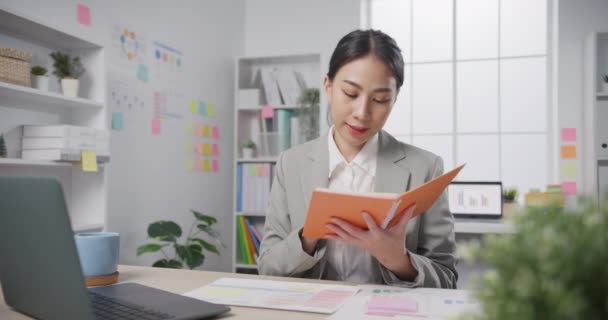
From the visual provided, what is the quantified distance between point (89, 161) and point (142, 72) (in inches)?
39.9

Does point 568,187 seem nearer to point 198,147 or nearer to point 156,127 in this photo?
point 198,147

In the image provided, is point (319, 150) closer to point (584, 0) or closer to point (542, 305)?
point (542, 305)

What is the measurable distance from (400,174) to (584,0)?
327cm

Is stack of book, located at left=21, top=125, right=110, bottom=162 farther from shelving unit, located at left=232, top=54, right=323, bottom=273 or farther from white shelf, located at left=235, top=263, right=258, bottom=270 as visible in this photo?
white shelf, located at left=235, top=263, right=258, bottom=270

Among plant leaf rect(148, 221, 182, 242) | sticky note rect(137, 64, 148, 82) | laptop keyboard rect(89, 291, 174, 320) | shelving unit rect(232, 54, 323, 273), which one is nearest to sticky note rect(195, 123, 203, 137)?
shelving unit rect(232, 54, 323, 273)

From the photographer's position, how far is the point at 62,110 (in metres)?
2.34

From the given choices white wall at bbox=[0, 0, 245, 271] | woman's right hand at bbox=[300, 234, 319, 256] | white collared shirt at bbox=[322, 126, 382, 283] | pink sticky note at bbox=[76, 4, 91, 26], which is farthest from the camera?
white wall at bbox=[0, 0, 245, 271]

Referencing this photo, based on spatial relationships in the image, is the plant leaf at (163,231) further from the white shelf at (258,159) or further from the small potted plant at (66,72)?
the white shelf at (258,159)

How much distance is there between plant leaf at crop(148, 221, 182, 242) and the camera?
9.09ft

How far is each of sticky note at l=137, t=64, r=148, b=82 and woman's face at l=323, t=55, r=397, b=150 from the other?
6.32ft

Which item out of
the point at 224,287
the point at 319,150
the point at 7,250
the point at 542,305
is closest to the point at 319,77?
the point at 319,150

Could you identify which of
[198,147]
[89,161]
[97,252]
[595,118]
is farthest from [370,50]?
[595,118]

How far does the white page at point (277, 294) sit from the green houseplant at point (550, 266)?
1.98 feet

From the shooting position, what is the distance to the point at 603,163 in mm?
3607
